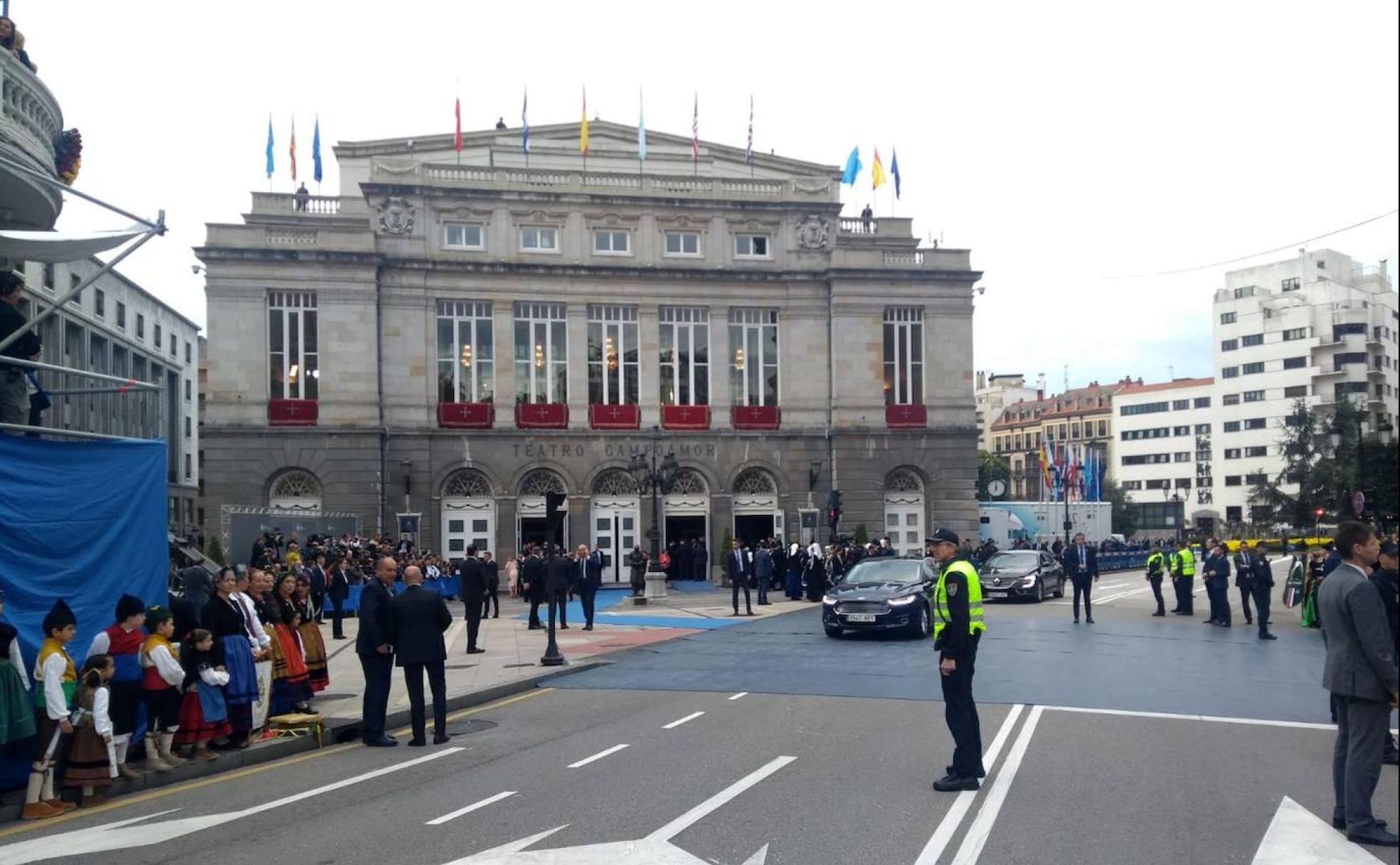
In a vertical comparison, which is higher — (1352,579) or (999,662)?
(1352,579)

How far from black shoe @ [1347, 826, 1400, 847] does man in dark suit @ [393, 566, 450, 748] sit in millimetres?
7847

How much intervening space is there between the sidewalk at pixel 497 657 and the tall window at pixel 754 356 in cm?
985

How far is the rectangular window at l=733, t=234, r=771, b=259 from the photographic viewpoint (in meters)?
41.5

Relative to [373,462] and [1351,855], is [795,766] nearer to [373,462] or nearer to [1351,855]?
[1351,855]

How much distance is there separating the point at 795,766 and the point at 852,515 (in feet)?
104

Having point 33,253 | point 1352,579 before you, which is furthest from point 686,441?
point 1352,579

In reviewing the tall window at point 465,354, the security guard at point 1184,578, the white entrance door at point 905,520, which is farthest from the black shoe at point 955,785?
the white entrance door at point 905,520

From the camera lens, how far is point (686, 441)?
40375 mm

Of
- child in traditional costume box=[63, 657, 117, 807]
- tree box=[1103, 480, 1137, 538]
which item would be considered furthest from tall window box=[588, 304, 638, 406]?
tree box=[1103, 480, 1137, 538]

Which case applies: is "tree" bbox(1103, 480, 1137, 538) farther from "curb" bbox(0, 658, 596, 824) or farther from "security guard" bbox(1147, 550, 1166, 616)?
"curb" bbox(0, 658, 596, 824)

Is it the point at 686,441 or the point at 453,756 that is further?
the point at 686,441

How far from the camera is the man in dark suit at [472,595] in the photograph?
1883 cm

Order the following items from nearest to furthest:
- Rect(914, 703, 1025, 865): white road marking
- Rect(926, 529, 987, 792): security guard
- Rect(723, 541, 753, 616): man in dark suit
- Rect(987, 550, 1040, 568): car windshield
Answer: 1. Rect(914, 703, 1025, 865): white road marking
2. Rect(926, 529, 987, 792): security guard
3. Rect(723, 541, 753, 616): man in dark suit
4. Rect(987, 550, 1040, 568): car windshield

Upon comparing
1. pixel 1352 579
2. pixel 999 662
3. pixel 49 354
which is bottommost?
pixel 999 662
